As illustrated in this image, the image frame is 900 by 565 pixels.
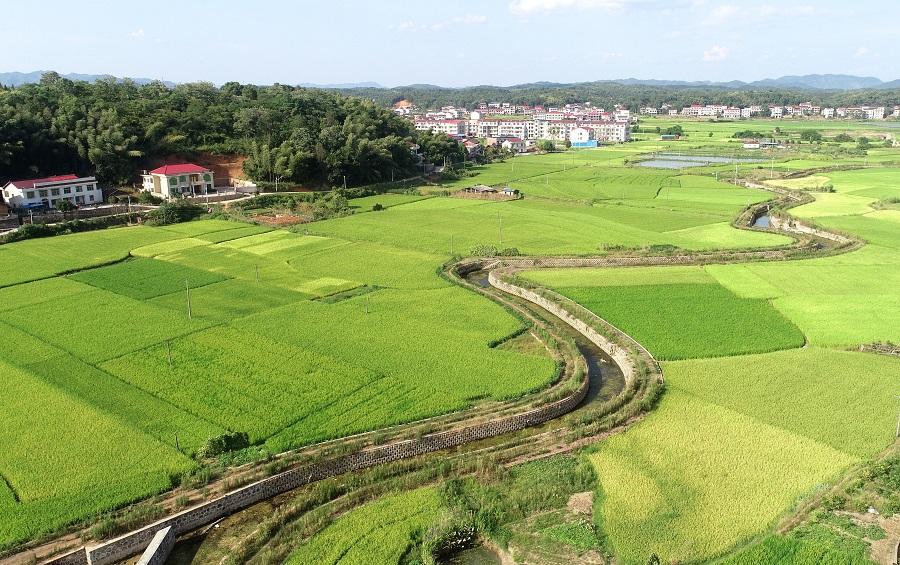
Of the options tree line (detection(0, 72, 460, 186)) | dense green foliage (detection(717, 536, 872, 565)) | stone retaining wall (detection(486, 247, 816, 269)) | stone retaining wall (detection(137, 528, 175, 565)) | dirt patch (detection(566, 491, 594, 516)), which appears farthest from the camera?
tree line (detection(0, 72, 460, 186))

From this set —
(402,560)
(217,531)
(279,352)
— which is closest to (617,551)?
(402,560)

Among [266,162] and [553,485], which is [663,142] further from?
[553,485]

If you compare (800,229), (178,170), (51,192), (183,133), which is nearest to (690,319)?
(800,229)

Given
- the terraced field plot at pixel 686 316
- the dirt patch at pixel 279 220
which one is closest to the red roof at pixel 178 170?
the dirt patch at pixel 279 220

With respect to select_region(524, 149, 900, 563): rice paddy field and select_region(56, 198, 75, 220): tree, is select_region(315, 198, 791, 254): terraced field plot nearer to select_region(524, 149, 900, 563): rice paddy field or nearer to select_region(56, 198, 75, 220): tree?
select_region(524, 149, 900, 563): rice paddy field

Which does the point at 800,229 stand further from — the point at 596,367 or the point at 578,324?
the point at 596,367

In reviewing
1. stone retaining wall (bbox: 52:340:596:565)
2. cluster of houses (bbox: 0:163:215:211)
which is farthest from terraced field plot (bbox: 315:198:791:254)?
stone retaining wall (bbox: 52:340:596:565)
